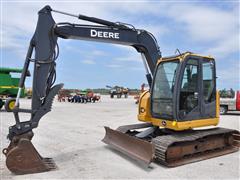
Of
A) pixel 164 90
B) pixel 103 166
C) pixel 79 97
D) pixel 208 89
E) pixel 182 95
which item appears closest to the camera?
pixel 103 166

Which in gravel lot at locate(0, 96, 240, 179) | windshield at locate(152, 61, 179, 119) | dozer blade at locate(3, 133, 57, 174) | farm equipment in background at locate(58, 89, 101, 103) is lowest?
gravel lot at locate(0, 96, 240, 179)

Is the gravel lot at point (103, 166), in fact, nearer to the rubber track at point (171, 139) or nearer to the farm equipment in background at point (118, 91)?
the rubber track at point (171, 139)

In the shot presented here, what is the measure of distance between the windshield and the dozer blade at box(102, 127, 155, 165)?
1.03 metres

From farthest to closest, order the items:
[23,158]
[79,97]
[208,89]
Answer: [79,97], [208,89], [23,158]

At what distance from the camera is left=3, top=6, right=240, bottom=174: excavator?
555 cm

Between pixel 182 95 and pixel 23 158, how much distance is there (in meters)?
3.86

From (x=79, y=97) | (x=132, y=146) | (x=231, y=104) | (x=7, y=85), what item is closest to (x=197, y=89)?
(x=132, y=146)

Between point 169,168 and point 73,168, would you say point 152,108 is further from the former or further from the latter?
point 73,168

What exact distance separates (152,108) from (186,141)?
4.14ft

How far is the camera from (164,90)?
6.85 metres

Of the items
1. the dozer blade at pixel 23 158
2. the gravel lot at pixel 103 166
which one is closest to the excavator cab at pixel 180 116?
the gravel lot at pixel 103 166

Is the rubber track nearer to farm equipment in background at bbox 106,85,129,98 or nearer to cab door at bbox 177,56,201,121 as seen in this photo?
cab door at bbox 177,56,201,121

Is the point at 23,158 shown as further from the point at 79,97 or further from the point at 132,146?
the point at 79,97

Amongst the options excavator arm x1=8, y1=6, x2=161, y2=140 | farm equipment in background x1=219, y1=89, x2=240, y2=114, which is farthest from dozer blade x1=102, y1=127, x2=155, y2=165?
farm equipment in background x1=219, y1=89, x2=240, y2=114
